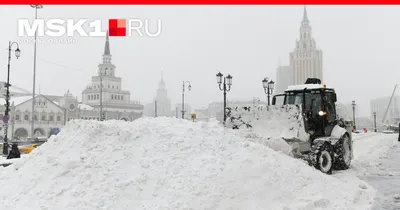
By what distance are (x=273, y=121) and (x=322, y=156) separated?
190 centimetres

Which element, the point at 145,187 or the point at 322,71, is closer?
the point at 145,187

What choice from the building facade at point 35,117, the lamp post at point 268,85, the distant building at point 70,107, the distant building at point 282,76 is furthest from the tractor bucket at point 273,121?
the distant building at point 282,76

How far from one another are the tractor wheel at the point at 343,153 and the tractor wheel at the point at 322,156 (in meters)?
0.98

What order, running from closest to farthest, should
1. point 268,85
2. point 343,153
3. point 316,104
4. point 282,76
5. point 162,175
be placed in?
point 162,175
point 316,104
point 343,153
point 268,85
point 282,76

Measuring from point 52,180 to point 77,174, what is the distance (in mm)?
552

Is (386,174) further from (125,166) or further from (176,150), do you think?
(125,166)

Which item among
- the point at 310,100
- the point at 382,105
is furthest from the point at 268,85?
the point at 382,105

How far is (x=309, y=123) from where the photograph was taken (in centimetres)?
1205

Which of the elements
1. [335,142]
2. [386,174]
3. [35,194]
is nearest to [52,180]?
[35,194]

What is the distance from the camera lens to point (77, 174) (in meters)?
7.40

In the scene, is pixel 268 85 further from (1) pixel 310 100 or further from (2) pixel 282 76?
(2) pixel 282 76

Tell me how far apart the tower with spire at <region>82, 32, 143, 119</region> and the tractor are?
4580 inches

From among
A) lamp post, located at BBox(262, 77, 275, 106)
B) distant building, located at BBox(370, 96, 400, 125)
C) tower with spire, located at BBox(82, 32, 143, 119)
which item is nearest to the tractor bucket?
lamp post, located at BBox(262, 77, 275, 106)

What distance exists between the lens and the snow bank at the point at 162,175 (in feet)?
22.2
